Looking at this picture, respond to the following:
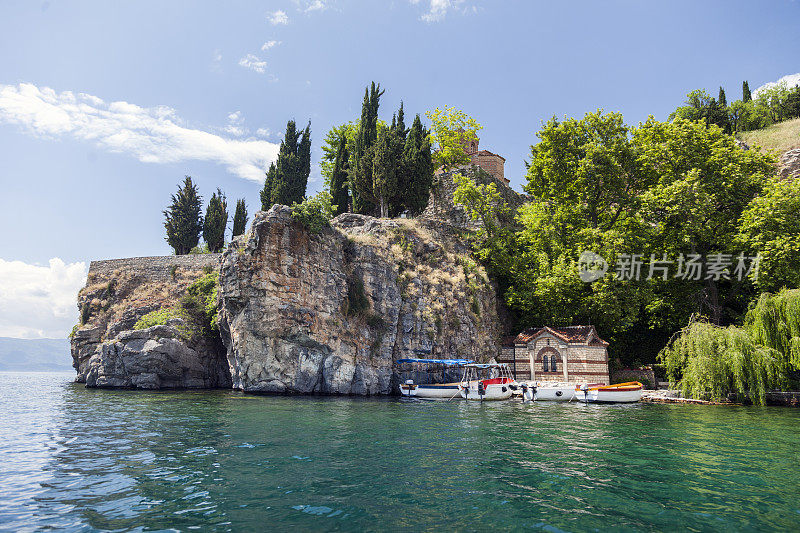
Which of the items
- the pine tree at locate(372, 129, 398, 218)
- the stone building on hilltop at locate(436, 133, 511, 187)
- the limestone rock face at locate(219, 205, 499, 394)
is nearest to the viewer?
the limestone rock face at locate(219, 205, 499, 394)

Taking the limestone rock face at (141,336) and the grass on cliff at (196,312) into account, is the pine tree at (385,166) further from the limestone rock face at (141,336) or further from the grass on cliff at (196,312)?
the grass on cliff at (196,312)

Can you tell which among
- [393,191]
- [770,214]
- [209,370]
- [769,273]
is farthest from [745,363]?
[209,370]

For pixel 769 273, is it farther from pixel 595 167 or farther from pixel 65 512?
pixel 65 512

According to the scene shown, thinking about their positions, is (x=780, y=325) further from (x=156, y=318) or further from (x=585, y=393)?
(x=156, y=318)

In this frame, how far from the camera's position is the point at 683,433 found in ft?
58.5

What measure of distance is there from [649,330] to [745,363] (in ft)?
52.2

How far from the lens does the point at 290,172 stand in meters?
50.3

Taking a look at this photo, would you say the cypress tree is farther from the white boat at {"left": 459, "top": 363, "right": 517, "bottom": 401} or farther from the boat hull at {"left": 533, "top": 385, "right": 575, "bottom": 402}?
the boat hull at {"left": 533, "top": 385, "right": 575, "bottom": 402}

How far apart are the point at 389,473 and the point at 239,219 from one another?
5227 centimetres

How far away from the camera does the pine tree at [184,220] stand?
54.4 metres

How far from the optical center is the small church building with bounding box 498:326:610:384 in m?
38.9

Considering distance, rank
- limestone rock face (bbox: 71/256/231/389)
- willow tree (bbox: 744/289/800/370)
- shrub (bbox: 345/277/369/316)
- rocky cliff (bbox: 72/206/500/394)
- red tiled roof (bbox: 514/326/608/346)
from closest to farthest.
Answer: willow tree (bbox: 744/289/800/370) < rocky cliff (bbox: 72/206/500/394) < limestone rock face (bbox: 71/256/231/389) < shrub (bbox: 345/277/369/316) < red tiled roof (bbox: 514/326/608/346)

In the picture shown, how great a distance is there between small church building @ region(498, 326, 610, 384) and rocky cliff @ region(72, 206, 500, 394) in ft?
10.7

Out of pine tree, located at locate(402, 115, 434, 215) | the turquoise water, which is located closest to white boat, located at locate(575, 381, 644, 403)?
the turquoise water
